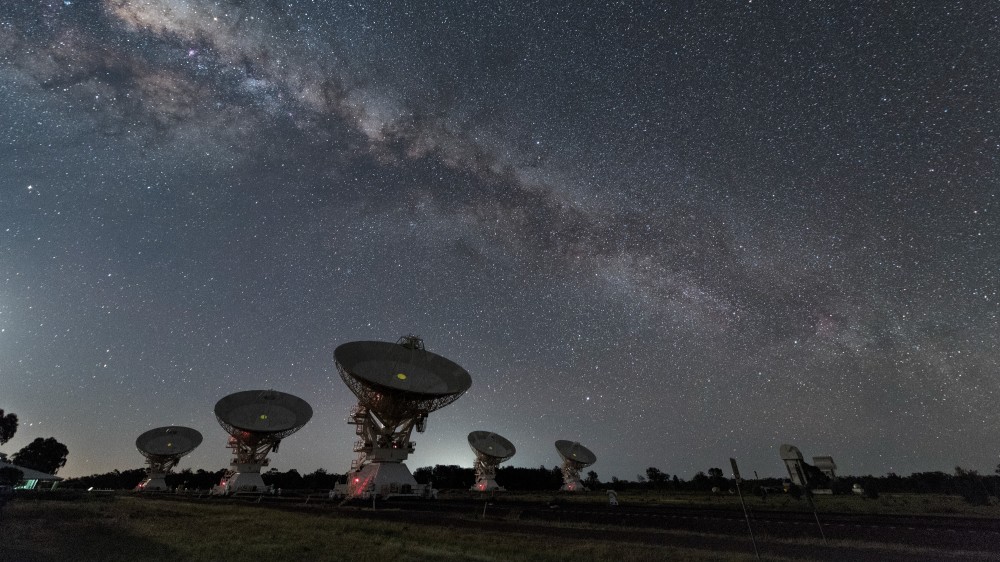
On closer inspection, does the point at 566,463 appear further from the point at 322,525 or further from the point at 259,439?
the point at 322,525

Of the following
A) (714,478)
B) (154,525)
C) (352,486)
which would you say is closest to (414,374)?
(352,486)

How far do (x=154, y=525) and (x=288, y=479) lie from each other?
388 ft

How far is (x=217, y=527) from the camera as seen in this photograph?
21219mm

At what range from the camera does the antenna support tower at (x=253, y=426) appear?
61.5 meters

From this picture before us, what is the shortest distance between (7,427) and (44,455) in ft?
84.7

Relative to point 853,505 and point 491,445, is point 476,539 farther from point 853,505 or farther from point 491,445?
point 491,445

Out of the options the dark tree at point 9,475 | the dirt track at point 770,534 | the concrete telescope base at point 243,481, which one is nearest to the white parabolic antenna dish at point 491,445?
the concrete telescope base at point 243,481

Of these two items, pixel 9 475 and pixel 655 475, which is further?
pixel 655 475

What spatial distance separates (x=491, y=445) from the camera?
79.1 meters

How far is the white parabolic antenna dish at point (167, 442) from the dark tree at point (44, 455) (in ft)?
224

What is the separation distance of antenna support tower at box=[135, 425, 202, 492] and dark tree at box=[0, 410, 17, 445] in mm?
46074

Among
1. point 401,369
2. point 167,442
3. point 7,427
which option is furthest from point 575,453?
point 7,427

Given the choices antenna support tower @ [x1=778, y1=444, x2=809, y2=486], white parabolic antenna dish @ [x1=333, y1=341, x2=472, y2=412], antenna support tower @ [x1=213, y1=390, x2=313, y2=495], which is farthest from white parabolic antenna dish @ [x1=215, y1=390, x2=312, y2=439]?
antenna support tower @ [x1=778, y1=444, x2=809, y2=486]

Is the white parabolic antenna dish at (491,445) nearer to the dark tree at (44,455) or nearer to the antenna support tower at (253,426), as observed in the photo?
the antenna support tower at (253,426)
